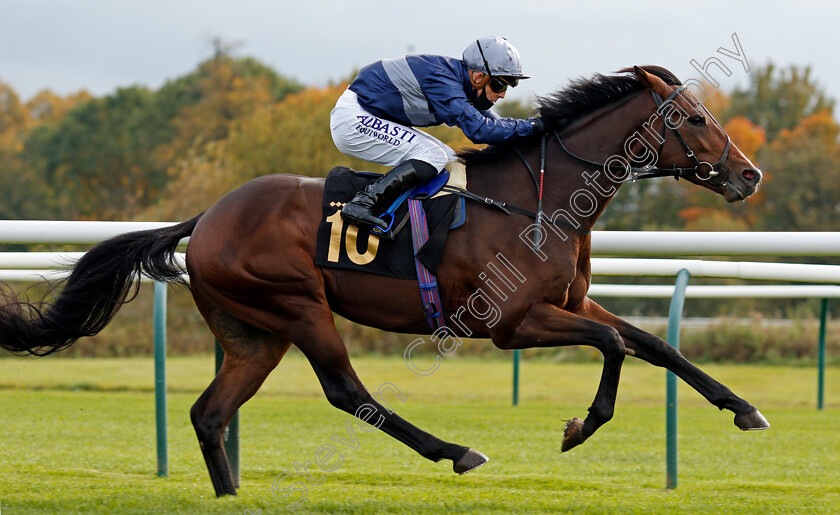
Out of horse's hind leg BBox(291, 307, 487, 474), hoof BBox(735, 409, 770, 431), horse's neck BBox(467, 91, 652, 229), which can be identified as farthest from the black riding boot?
hoof BBox(735, 409, 770, 431)

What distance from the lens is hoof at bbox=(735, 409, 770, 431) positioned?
13.0 ft

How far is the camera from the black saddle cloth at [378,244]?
13.4 ft

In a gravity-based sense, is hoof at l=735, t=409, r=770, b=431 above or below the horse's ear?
below

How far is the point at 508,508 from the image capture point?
13.5 feet

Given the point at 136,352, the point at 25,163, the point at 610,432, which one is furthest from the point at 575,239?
the point at 25,163

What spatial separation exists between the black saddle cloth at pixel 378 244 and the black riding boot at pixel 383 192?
0.06 metres

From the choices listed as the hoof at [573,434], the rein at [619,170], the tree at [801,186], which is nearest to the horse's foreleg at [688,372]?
the hoof at [573,434]

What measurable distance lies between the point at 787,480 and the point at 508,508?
209 centimetres

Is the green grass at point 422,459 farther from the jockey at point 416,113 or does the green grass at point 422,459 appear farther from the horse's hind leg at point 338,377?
the jockey at point 416,113

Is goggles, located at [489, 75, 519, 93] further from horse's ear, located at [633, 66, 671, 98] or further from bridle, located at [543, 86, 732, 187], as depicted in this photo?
horse's ear, located at [633, 66, 671, 98]

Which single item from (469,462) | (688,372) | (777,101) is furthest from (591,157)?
(777,101)

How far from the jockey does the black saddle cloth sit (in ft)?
0.23

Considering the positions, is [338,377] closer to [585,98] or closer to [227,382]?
[227,382]

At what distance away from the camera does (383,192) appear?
13.3ft
